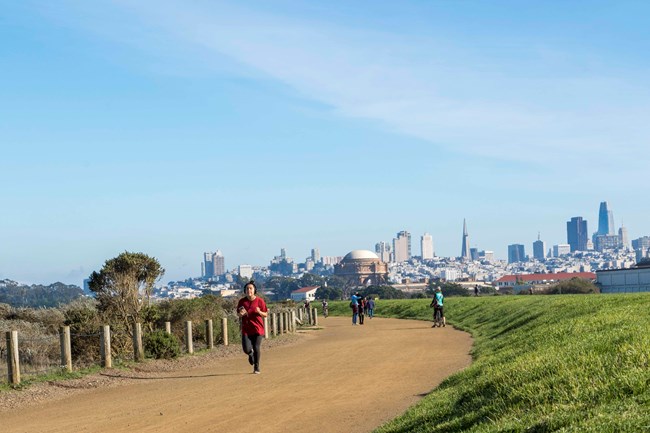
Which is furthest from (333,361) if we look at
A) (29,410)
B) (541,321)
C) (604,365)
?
(604,365)

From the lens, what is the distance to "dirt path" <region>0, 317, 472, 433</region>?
11.7 meters

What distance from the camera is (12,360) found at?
16.2 meters

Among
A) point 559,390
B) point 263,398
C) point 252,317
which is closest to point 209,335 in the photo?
point 252,317

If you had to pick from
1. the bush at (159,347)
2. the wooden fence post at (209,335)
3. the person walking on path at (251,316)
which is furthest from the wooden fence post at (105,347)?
the wooden fence post at (209,335)

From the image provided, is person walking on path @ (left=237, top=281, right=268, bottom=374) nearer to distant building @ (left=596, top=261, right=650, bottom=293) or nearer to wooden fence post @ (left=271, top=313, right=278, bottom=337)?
wooden fence post @ (left=271, top=313, right=278, bottom=337)

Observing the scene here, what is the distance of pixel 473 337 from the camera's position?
28.3 meters

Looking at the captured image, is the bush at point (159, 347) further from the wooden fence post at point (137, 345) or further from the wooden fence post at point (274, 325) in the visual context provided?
the wooden fence post at point (274, 325)

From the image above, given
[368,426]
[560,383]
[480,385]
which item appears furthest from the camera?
[368,426]

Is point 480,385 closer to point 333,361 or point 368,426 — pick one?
point 368,426

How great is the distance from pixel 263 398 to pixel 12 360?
5.09 meters

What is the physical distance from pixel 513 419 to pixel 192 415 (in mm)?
6132

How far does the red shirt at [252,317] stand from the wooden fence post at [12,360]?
4.08 metres

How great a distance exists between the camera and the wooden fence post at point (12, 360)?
16125 millimetres

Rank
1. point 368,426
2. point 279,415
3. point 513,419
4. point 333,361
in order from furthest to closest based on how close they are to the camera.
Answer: point 333,361, point 279,415, point 368,426, point 513,419
